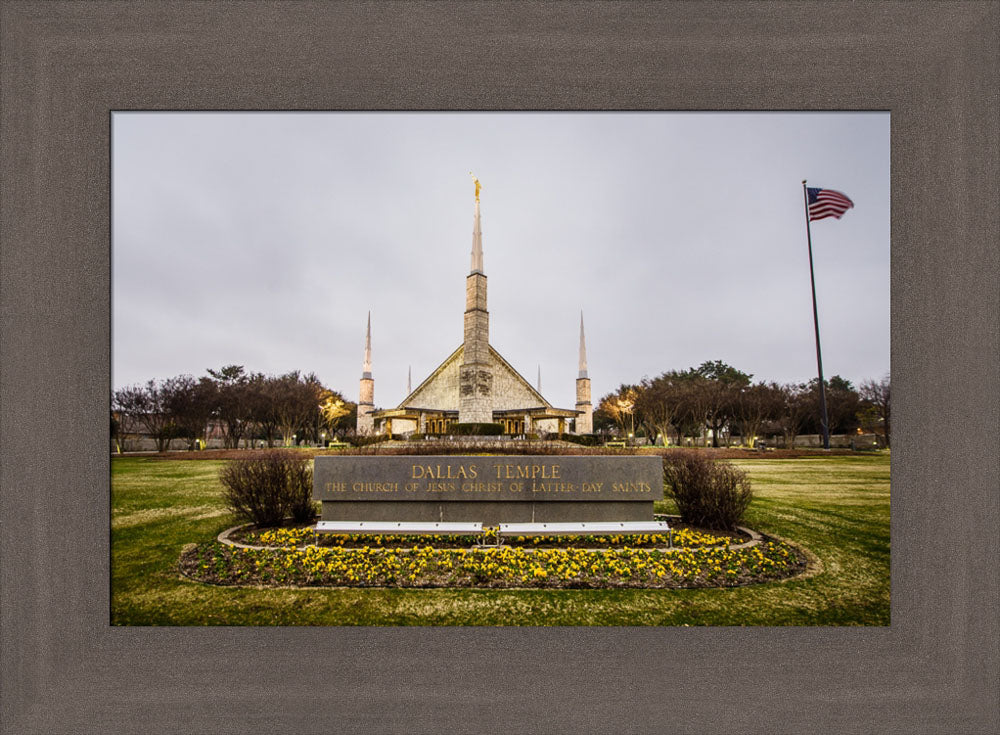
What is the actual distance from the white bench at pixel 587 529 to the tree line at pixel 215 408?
61.7 ft

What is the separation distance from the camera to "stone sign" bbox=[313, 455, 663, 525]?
6.42m

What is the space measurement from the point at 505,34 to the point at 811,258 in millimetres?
9254

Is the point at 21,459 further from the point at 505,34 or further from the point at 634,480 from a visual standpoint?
the point at 634,480

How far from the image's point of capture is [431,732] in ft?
10.5

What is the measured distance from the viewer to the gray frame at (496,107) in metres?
3.44

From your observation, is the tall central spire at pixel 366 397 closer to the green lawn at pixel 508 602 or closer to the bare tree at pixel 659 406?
the bare tree at pixel 659 406

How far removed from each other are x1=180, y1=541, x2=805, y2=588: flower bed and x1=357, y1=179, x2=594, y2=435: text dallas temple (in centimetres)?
1601

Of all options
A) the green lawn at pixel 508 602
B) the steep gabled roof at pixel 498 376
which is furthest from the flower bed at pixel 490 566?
the steep gabled roof at pixel 498 376

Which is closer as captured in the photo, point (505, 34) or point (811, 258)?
point (505, 34)

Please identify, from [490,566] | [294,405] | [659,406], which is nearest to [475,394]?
[294,405]

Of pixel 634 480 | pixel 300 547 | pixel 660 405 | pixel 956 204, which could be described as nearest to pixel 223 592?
pixel 300 547

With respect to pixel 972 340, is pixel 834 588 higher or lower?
lower

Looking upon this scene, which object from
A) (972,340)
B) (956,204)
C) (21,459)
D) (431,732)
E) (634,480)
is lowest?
(431,732)

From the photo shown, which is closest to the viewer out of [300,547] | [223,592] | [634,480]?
[223,592]
